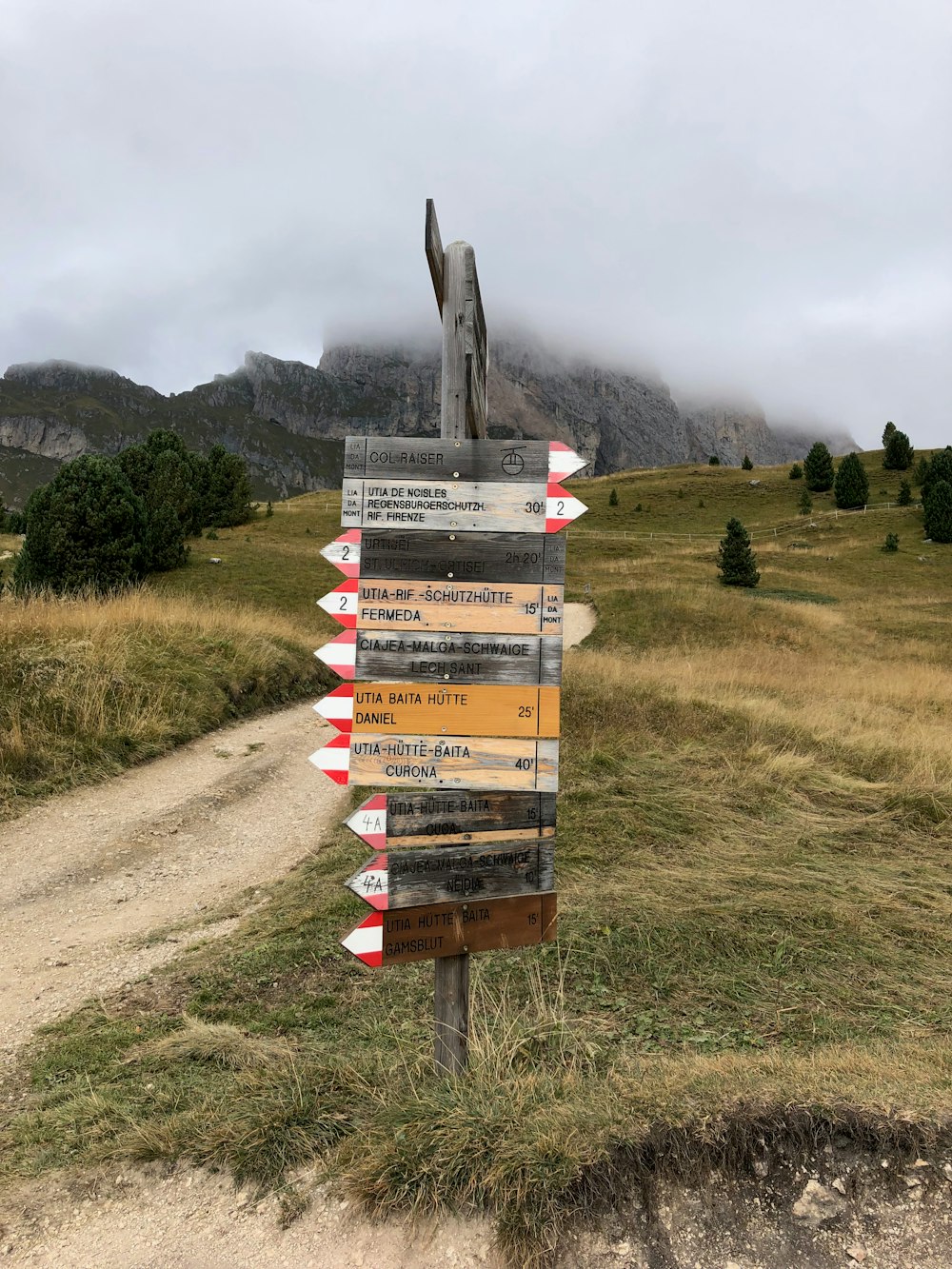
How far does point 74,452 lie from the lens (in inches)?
7667

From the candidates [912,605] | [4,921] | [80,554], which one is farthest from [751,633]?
[4,921]

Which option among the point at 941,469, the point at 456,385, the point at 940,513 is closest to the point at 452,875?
the point at 456,385

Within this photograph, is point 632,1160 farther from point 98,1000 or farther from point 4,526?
point 4,526

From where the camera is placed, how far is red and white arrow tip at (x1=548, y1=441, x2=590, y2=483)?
10.2ft

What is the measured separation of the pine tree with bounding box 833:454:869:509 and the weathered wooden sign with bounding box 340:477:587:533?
59.5 meters

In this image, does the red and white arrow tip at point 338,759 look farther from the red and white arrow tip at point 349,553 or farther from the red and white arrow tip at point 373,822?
the red and white arrow tip at point 349,553

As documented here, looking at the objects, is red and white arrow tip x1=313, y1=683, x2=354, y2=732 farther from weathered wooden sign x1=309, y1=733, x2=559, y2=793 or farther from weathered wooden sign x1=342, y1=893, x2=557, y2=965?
weathered wooden sign x1=342, y1=893, x2=557, y2=965

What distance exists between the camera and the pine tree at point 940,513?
43906mm

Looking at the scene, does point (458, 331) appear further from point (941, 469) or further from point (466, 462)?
point (941, 469)

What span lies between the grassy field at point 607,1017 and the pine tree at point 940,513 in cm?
4089

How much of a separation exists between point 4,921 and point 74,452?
221 m

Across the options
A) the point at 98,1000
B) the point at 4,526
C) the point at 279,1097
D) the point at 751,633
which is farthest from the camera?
the point at 4,526

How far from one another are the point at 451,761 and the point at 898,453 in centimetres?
7413

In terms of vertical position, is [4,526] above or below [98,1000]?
above
